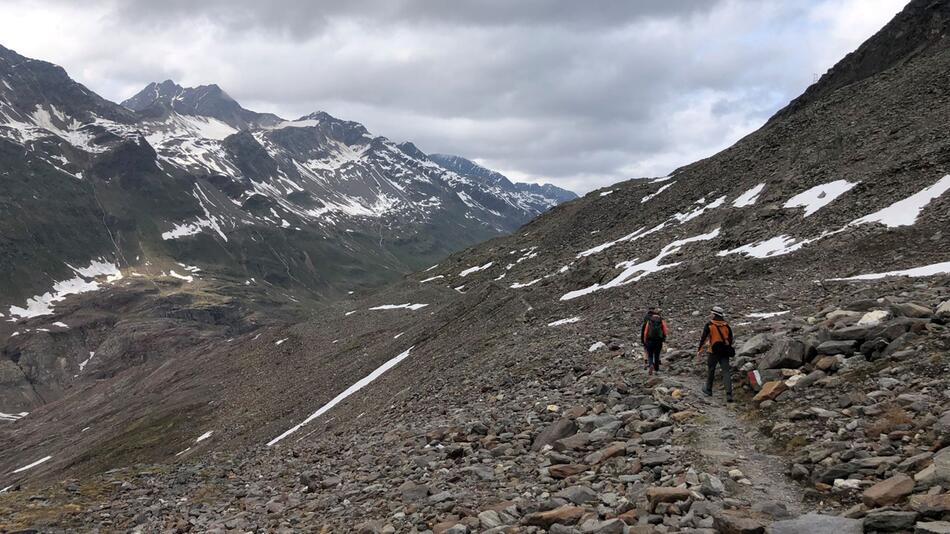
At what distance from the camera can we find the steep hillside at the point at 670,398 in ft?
33.3

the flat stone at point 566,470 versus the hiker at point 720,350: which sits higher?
the hiker at point 720,350

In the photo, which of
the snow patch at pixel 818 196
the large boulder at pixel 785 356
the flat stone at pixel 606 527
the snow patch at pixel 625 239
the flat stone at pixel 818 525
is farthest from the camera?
the snow patch at pixel 625 239

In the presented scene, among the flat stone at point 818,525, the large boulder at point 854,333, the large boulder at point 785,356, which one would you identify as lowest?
the flat stone at point 818,525

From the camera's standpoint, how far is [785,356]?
49.3ft

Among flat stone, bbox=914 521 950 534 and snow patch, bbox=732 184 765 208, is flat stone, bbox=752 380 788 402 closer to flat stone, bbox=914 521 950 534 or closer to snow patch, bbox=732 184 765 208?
flat stone, bbox=914 521 950 534

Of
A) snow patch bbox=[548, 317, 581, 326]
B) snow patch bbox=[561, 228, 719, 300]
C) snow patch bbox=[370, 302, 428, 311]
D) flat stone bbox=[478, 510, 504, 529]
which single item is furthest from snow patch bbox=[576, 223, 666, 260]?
flat stone bbox=[478, 510, 504, 529]

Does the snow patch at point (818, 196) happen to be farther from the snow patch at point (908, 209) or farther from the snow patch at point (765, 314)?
the snow patch at point (765, 314)

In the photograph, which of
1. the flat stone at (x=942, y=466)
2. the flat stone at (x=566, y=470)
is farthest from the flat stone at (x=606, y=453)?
the flat stone at (x=942, y=466)

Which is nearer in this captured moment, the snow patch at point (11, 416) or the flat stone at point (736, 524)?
the flat stone at point (736, 524)

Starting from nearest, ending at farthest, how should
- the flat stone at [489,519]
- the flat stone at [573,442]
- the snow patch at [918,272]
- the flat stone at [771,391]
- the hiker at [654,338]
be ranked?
the flat stone at [489,519]
the flat stone at [573,442]
the flat stone at [771,391]
the hiker at [654,338]
the snow patch at [918,272]

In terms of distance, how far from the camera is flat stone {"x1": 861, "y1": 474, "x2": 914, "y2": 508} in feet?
27.0

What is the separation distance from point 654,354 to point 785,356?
4474mm

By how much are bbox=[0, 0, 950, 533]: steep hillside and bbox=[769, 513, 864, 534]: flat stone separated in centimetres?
4

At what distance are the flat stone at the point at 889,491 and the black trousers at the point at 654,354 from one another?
986cm
